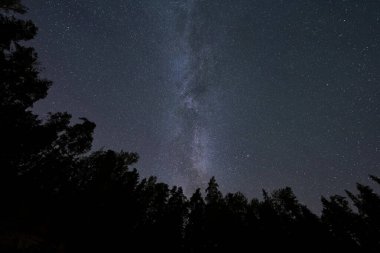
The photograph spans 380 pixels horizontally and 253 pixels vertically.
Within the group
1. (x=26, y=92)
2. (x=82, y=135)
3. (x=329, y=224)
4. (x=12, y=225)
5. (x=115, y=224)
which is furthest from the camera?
(x=329, y=224)

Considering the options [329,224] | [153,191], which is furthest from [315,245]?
[153,191]

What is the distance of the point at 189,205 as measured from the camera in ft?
166

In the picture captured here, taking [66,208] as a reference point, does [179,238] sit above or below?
above

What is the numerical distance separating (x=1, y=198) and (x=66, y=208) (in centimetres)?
877

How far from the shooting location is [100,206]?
33.8 meters

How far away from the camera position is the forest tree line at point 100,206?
22203 millimetres

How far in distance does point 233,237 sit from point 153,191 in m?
19.3

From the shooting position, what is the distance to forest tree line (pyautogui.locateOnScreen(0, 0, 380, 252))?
22.2 m

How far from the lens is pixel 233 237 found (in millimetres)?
42750

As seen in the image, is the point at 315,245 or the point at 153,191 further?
the point at 153,191

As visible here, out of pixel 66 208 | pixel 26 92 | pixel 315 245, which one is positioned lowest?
pixel 66 208

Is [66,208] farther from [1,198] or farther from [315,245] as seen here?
[315,245]

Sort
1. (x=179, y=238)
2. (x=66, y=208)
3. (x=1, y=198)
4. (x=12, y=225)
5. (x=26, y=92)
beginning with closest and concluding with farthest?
(x=12, y=225) < (x=1, y=198) < (x=26, y=92) < (x=66, y=208) < (x=179, y=238)

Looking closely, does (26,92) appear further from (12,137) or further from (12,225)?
(12,225)
